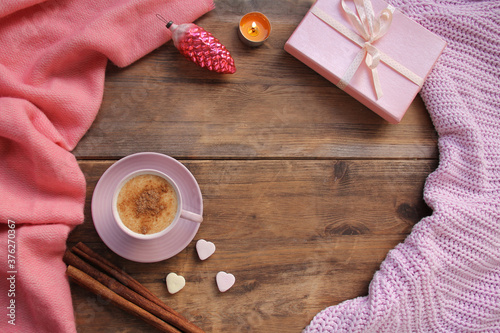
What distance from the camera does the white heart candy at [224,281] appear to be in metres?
0.93

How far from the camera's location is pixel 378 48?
3.28 feet

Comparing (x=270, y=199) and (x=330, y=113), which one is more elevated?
(x=330, y=113)

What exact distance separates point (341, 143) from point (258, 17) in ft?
1.40

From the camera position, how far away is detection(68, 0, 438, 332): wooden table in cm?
94

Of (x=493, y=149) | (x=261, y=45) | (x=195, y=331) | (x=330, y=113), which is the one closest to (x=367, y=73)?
(x=330, y=113)

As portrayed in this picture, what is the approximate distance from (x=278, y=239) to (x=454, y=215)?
1.58ft

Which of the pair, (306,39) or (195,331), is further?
(306,39)

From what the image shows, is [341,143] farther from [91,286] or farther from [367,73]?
[91,286]

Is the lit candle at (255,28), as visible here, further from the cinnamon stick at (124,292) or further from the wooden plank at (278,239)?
the cinnamon stick at (124,292)

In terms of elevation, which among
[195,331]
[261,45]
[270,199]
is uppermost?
[261,45]

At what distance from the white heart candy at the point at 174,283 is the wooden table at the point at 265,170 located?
0.07 ft

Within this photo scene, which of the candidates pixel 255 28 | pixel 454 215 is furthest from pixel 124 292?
pixel 454 215

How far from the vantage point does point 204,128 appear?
980 millimetres

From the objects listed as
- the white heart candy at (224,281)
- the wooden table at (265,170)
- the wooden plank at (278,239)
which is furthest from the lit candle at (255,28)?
the white heart candy at (224,281)
